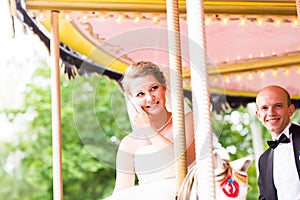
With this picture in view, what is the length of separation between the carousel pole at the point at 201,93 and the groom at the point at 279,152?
164cm

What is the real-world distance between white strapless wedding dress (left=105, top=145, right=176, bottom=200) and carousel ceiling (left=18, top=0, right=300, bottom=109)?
2.17 feet

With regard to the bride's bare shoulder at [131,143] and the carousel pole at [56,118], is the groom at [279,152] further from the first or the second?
the carousel pole at [56,118]

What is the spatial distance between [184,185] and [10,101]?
40.4ft

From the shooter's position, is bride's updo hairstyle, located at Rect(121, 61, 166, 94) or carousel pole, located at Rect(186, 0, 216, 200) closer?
carousel pole, located at Rect(186, 0, 216, 200)

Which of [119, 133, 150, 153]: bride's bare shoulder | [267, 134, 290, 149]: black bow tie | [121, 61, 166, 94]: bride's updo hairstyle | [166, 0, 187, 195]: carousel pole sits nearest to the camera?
[166, 0, 187, 195]: carousel pole

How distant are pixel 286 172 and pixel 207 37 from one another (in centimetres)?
233

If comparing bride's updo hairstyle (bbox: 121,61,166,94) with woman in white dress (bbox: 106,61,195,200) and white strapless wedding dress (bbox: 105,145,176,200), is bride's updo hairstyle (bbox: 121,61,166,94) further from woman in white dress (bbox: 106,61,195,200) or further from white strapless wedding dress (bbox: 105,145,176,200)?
white strapless wedding dress (bbox: 105,145,176,200)

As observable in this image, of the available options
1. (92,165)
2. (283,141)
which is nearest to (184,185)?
(283,141)

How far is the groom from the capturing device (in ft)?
10.9

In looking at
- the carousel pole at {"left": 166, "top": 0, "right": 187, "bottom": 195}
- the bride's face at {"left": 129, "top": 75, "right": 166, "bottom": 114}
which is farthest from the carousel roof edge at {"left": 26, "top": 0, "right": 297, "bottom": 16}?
the carousel pole at {"left": 166, "top": 0, "right": 187, "bottom": 195}

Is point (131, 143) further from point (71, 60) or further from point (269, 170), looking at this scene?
point (71, 60)

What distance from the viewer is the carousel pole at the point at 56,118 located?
3672 mm

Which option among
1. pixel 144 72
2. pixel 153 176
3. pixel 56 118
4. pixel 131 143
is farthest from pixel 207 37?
pixel 153 176

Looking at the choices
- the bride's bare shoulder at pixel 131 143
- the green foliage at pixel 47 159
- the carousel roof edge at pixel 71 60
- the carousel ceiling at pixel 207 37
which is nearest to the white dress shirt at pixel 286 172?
the carousel ceiling at pixel 207 37
